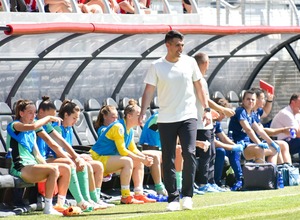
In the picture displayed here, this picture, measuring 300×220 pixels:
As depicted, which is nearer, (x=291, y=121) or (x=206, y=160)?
(x=206, y=160)

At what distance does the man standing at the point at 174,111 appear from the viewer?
1211 cm

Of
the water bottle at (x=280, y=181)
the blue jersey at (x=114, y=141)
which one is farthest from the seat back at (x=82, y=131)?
the water bottle at (x=280, y=181)

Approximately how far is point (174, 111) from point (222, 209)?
1.20m

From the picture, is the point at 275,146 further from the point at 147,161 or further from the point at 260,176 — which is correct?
the point at 147,161

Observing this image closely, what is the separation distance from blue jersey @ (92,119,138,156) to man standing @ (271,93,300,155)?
4.52 meters

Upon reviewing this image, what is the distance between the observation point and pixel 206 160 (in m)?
14.5

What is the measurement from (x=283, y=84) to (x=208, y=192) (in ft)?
21.1

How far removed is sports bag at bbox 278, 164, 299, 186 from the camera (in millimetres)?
15977

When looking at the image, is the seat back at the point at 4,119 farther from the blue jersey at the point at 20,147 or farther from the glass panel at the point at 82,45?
the blue jersey at the point at 20,147

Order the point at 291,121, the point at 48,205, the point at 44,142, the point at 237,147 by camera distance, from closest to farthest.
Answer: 1. the point at 48,205
2. the point at 44,142
3. the point at 237,147
4. the point at 291,121

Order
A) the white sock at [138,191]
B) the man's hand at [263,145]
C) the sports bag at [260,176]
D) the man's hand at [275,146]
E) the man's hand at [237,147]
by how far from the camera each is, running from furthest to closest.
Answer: the man's hand at [275,146] → the man's hand at [263,145] → the man's hand at [237,147] → the sports bag at [260,176] → the white sock at [138,191]

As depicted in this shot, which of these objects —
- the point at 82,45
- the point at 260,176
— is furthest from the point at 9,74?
the point at 260,176

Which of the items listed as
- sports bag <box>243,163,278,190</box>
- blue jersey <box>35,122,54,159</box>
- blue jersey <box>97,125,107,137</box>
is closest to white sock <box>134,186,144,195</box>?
A: blue jersey <box>97,125,107,137</box>

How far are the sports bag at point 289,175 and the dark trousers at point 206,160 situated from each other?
131 centimetres
